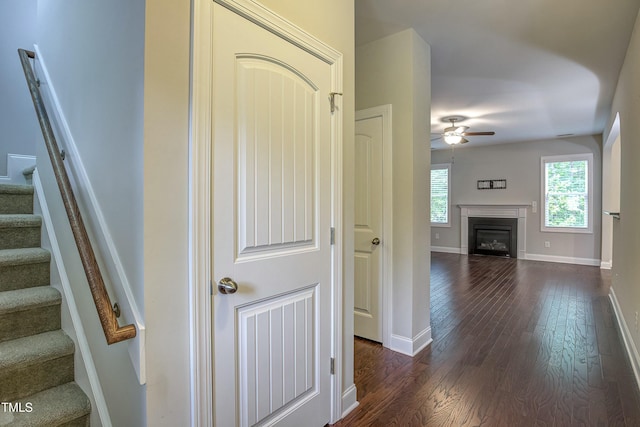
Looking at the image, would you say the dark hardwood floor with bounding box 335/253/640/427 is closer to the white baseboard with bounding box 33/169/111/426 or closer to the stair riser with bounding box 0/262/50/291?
the white baseboard with bounding box 33/169/111/426

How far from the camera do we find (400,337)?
111 inches

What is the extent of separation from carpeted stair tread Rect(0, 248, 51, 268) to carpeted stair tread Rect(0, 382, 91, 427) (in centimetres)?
73

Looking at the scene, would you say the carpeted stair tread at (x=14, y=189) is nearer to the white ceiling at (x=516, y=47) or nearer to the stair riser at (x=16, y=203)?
the stair riser at (x=16, y=203)

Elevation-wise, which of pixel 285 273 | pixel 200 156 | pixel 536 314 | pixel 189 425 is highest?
pixel 200 156

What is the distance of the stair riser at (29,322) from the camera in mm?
1673

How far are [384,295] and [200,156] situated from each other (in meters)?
2.16

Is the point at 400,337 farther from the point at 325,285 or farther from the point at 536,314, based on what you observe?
the point at 536,314

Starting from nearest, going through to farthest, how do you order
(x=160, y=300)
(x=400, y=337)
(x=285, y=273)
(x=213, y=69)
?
(x=160, y=300)
(x=213, y=69)
(x=285, y=273)
(x=400, y=337)

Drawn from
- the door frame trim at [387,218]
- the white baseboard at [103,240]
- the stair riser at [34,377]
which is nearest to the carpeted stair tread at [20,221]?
the white baseboard at [103,240]

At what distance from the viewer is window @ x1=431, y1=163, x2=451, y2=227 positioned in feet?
27.6

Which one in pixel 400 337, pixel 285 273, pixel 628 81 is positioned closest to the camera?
pixel 285 273

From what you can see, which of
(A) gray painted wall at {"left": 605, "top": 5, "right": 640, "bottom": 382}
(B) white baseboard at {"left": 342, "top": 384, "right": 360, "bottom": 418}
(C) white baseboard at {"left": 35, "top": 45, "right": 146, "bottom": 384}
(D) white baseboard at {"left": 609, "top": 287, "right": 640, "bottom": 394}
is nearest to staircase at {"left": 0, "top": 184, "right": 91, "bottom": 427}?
(C) white baseboard at {"left": 35, "top": 45, "right": 146, "bottom": 384}

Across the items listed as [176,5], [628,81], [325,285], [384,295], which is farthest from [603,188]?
[176,5]

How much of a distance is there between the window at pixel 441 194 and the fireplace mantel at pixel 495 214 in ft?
1.30
